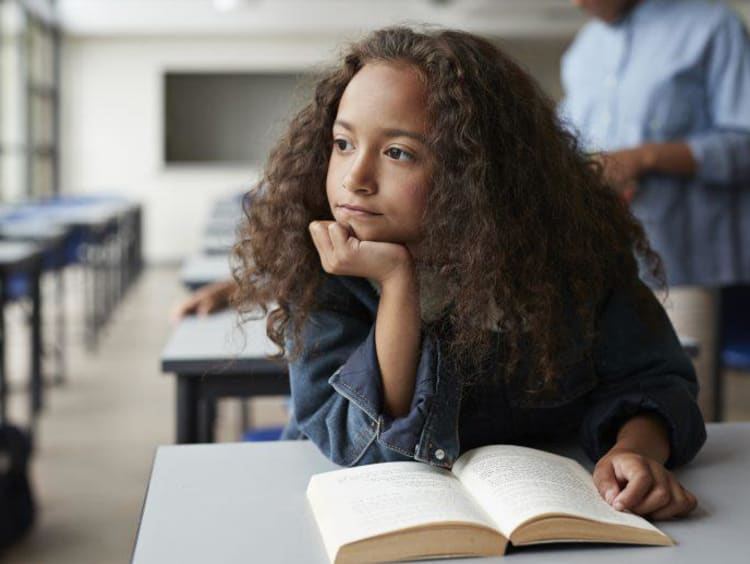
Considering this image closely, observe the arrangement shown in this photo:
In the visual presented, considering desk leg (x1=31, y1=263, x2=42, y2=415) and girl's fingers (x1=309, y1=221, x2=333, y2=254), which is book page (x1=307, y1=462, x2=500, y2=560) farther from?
desk leg (x1=31, y1=263, x2=42, y2=415)

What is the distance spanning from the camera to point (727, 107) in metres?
1.79

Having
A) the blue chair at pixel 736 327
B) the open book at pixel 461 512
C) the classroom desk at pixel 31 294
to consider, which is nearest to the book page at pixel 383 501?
the open book at pixel 461 512

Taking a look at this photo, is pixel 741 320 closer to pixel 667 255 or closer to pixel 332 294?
pixel 667 255

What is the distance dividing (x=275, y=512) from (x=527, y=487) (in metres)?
0.23

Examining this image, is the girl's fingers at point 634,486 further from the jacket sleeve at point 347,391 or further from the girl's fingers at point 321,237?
the girl's fingers at point 321,237

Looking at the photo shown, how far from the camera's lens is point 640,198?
1.82 m

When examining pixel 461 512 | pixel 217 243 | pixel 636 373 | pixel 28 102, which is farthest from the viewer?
pixel 28 102

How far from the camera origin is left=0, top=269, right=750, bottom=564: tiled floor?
Answer: 256cm

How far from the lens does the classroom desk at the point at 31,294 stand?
3457 mm

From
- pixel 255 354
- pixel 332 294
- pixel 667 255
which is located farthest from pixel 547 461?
pixel 667 255

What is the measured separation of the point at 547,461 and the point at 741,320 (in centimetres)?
180

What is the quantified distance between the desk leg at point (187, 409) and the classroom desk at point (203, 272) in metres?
0.76

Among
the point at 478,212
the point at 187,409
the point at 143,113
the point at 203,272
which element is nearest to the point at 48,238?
the point at 203,272

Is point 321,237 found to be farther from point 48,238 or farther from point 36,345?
point 48,238
